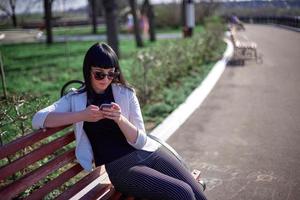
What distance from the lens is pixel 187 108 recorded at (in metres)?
8.33

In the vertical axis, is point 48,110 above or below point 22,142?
above

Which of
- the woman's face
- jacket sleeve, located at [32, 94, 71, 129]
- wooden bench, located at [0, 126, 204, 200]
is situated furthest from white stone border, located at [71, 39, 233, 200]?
the woman's face

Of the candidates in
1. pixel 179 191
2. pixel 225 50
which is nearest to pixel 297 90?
pixel 179 191

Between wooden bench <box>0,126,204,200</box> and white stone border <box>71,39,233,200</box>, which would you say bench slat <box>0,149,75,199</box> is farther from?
white stone border <box>71,39,233,200</box>

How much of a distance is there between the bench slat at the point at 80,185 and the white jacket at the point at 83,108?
18cm

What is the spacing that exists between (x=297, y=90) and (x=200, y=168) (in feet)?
17.1

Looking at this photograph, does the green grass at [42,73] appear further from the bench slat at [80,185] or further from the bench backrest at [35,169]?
the bench backrest at [35,169]

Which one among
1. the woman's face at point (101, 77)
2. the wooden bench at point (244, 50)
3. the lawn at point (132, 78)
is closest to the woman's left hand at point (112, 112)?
the woman's face at point (101, 77)

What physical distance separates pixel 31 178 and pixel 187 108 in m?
5.38

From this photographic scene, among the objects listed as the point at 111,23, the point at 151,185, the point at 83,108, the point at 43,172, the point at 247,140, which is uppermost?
the point at 111,23

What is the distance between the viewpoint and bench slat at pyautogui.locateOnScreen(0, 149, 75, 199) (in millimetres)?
2992

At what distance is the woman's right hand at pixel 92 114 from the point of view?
10.6 ft

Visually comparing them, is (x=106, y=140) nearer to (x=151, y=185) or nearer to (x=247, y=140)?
(x=151, y=185)

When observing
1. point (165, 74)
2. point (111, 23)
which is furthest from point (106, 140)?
point (111, 23)
